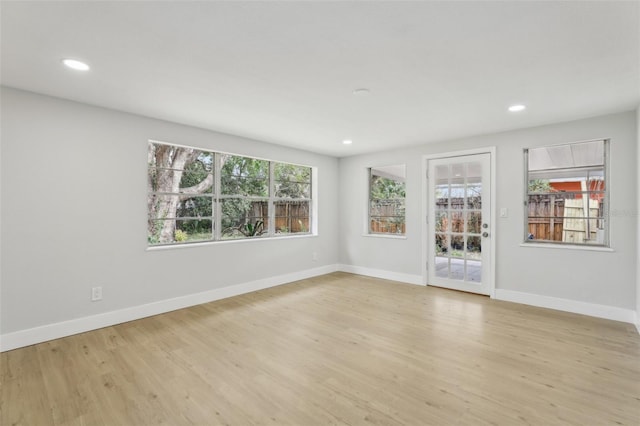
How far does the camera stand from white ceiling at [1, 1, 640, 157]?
173 centimetres

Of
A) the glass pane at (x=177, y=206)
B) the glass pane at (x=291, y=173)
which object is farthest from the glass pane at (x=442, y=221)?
the glass pane at (x=177, y=206)

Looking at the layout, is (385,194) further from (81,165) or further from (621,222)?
(81,165)

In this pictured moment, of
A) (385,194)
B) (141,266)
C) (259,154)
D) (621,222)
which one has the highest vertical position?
(259,154)

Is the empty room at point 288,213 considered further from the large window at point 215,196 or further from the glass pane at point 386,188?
the glass pane at point 386,188

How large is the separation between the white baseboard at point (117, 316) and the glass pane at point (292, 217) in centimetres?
92

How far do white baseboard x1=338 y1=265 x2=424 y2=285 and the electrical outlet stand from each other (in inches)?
161

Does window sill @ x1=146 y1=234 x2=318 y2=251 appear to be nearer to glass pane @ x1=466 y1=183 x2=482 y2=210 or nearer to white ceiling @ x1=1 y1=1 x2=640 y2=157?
white ceiling @ x1=1 y1=1 x2=640 y2=157

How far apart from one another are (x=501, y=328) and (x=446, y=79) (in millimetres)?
2581

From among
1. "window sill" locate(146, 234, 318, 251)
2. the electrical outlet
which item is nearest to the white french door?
"window sill" locate(146, 234, 318, 251)

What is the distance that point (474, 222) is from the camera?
14.9 ft

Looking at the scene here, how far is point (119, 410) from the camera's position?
6.25ft

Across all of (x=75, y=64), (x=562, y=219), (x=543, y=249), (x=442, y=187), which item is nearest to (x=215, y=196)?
(x=75, y=64)

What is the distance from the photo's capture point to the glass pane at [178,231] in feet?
12.5

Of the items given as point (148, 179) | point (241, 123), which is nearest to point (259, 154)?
point (241, 123)
